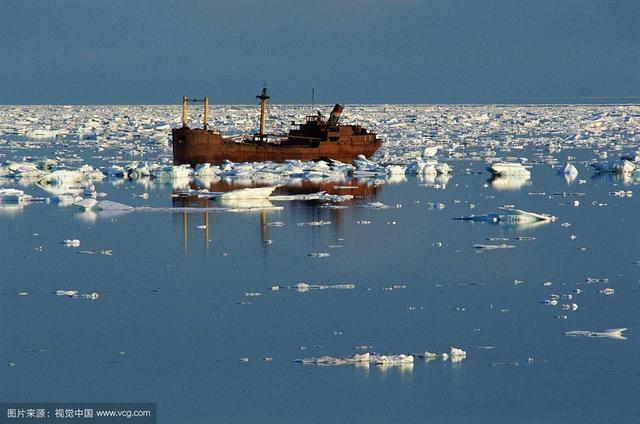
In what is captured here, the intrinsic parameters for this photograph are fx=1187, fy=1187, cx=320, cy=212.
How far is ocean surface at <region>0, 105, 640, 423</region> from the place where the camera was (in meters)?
7.41

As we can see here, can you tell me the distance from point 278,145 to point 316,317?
1609 centimetres

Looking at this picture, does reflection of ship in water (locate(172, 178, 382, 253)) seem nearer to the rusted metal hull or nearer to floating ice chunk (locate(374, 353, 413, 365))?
the rusted metal hull

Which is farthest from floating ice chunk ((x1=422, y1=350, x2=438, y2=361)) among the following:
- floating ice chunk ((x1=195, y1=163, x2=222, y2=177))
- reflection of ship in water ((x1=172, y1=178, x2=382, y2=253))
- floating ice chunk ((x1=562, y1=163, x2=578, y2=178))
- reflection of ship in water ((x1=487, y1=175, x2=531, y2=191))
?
floating ice chunk ((x1=562, y1=163, x2=578, y2=178))

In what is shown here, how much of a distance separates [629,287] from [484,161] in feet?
54.5

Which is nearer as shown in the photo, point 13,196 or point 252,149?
point 13,196

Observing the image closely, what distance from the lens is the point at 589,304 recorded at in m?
9.98

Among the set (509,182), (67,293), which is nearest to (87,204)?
(67,293)

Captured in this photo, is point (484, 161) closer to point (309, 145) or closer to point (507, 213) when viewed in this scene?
point (309, 145)

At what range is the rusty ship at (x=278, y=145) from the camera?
2444cm

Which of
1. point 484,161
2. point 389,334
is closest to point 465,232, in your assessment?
point 389,334

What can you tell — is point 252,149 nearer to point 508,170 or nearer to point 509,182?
point 508,170

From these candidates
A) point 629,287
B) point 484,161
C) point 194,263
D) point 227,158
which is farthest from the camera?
point 484,161

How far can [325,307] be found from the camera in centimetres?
980

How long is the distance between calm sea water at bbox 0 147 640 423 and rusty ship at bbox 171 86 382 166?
8.77 meters
